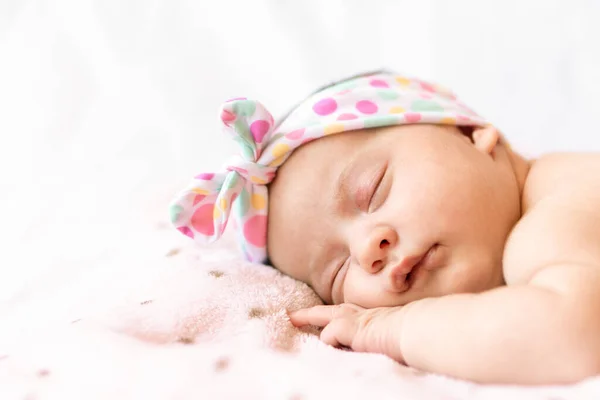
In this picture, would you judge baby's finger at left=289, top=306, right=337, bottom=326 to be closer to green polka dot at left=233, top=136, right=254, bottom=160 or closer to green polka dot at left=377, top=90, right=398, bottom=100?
green polka dot at left=233, top=136, right=254, bottom=160

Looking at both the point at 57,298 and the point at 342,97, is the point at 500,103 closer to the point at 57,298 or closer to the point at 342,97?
the point at 342,97

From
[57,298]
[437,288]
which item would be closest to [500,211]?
[437,288]

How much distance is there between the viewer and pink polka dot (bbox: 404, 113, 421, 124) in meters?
1.26

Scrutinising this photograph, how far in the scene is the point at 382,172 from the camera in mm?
1152

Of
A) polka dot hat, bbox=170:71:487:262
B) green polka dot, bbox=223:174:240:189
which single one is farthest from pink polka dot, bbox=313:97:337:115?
green polka dot, bbox=223:174:240:189

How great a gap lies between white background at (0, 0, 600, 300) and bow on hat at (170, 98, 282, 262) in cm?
38

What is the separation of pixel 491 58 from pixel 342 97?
0.82 metres

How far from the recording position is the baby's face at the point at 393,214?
104cm

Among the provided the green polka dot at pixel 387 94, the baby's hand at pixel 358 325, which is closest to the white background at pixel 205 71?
the green polka dot at pixel 387 94

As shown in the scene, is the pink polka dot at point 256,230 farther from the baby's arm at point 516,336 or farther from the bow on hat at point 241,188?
the baby's arm at point 516,336

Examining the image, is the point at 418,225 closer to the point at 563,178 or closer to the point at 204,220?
the point at 563,178

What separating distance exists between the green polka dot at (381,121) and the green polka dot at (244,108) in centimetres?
21

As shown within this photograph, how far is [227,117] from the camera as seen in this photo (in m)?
1.22

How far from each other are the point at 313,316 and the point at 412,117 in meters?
0.42
